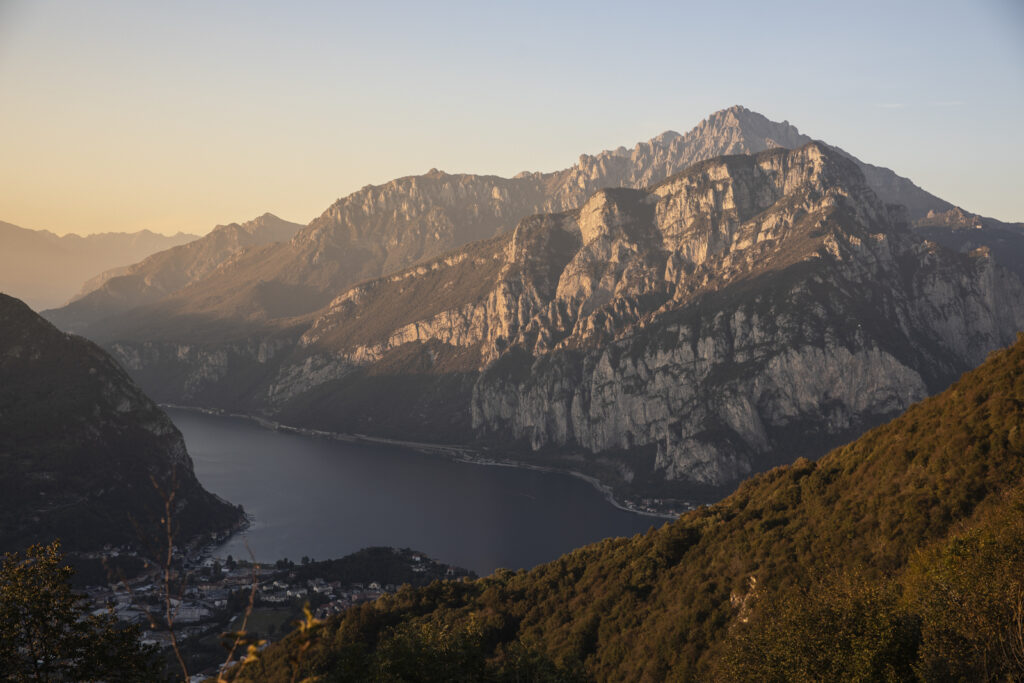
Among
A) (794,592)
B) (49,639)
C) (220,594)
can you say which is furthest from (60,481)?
(794,592)

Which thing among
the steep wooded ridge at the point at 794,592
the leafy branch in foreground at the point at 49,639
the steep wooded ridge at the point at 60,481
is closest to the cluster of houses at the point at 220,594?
the steep wooded ridge at the point at 60,481

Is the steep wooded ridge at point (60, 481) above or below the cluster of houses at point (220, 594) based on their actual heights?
above

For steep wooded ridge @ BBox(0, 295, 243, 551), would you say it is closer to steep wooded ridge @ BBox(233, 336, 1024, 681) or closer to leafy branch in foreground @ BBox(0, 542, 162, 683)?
steep wooded ridge @ BBox(233, 336, 1024, 681)

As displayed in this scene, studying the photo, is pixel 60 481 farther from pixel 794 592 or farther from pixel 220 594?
pixel 794 592

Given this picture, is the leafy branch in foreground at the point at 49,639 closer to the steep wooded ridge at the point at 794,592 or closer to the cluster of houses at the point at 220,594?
the steep wooded ridge at the point at 794,592

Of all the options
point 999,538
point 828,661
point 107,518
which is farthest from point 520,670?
point 107,518
